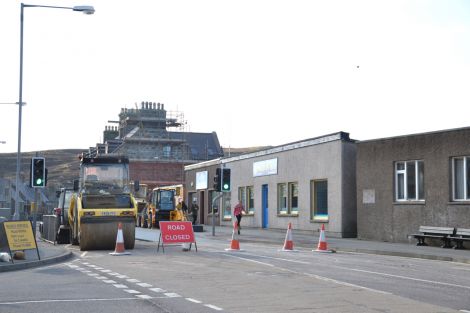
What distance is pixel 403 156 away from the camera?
28.9 meters

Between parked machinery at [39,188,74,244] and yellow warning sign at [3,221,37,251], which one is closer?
yellow warning sign at [3,221,37,251]

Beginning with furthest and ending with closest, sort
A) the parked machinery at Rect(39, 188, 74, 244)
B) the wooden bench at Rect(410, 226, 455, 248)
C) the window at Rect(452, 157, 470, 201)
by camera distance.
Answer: the parked machinery at Rect(39, 188, 74, 244)
the window at Rect(452, 157, 470, 201)
the wooden bench at Rect(410, 226, 455, 248)

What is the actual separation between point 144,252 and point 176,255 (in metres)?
1.84

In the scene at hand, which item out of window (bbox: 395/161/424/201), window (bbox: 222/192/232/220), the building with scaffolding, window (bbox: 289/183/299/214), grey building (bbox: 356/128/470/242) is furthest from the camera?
the building with scaffolding

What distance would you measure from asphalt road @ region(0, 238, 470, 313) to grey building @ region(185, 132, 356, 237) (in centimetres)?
1341

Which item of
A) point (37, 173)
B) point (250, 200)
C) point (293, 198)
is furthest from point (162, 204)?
point (37, 173)

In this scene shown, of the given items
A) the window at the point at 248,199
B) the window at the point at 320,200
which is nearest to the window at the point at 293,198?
the window at the point at 320,200

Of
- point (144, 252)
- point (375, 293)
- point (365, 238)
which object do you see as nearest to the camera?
point (375, 293)

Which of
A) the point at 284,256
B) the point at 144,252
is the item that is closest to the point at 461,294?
the point at 284,256

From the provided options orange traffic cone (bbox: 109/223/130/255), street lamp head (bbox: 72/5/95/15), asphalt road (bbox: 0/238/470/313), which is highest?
street lamp head (bbox: 72/5/95/15)

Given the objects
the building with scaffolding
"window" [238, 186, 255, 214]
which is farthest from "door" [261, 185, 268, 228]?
the building with scaffolding

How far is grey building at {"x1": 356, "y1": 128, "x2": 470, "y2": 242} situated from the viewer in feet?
85.9

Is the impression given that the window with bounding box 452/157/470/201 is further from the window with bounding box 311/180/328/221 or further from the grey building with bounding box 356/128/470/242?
the window with bounding box 311/180/328/221

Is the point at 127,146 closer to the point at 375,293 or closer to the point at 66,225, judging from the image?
the point at 66,225
